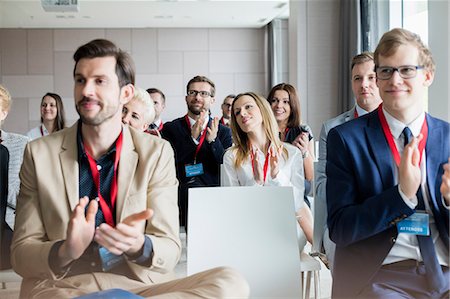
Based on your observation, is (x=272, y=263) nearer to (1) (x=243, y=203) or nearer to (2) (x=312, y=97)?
(1) (x=243, y=203)

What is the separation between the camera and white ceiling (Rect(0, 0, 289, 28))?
1171 centimetres

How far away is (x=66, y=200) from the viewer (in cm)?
215

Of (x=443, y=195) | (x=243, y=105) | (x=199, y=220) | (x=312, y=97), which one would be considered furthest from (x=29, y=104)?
(x=443, y=195)

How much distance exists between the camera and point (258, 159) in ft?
13.5

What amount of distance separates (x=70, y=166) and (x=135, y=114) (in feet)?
5.03

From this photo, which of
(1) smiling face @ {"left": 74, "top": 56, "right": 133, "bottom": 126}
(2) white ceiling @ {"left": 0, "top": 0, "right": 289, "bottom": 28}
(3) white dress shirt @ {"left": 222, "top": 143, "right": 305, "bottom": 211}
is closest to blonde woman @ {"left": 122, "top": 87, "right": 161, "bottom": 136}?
(3) white dress shirt @ {"left": 222, "top": 143, "right": 305, "bottom": 211}

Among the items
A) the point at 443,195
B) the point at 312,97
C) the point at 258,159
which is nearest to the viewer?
the point at 443,195

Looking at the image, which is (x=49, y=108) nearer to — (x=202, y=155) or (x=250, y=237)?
(x=202, y=155)

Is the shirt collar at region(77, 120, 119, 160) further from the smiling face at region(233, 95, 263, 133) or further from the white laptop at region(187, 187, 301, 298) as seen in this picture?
the smiling face at region(233, 95, 263, 133)

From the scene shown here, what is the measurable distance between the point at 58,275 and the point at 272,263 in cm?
106

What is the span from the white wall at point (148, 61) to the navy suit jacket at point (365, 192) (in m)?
12.2

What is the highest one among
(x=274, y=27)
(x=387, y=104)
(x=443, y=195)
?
(x=274, y=27)

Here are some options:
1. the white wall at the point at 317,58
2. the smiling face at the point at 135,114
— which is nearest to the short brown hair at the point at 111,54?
the smiling face at the point at 135,114

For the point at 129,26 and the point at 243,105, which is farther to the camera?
the point at 129,26
